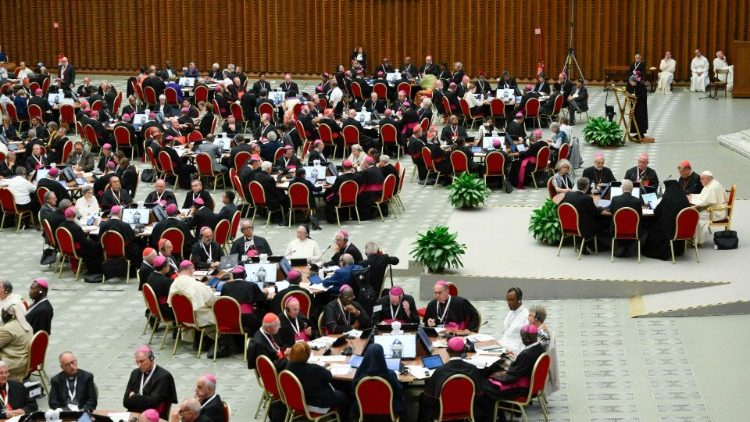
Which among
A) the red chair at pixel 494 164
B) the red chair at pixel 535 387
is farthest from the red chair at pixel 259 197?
the red chair at pixel 535 387

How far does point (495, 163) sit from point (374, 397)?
11.9 metres

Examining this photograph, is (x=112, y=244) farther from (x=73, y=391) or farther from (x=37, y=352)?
(x=73, y=391)

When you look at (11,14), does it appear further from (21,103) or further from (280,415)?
(280,415)

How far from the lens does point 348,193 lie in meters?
21.6

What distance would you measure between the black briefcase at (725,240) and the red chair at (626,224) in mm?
1328

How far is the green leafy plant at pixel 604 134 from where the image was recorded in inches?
1078

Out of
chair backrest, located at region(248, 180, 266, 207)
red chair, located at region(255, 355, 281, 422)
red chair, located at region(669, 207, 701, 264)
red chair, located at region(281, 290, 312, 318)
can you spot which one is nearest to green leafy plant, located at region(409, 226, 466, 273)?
red chair, located at region(281, 290, 312, 318)

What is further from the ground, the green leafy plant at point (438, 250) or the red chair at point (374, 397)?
the green leafy plant at point (438, 250)

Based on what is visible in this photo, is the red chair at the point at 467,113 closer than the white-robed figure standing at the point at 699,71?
Yes

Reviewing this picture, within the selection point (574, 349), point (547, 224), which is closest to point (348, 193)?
point (547, 224)

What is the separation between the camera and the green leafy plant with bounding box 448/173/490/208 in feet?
71.1

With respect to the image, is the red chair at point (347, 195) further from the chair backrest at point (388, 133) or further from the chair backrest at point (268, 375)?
the chair backrest at point (268, 375)

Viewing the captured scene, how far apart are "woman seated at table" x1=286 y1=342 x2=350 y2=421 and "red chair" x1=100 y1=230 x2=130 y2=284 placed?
6.93 meters

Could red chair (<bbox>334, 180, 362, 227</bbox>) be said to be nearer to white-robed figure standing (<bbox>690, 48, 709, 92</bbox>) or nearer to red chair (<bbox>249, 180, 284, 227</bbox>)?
red chair (<bbox>249, 180, 284, 227</bbox>)
